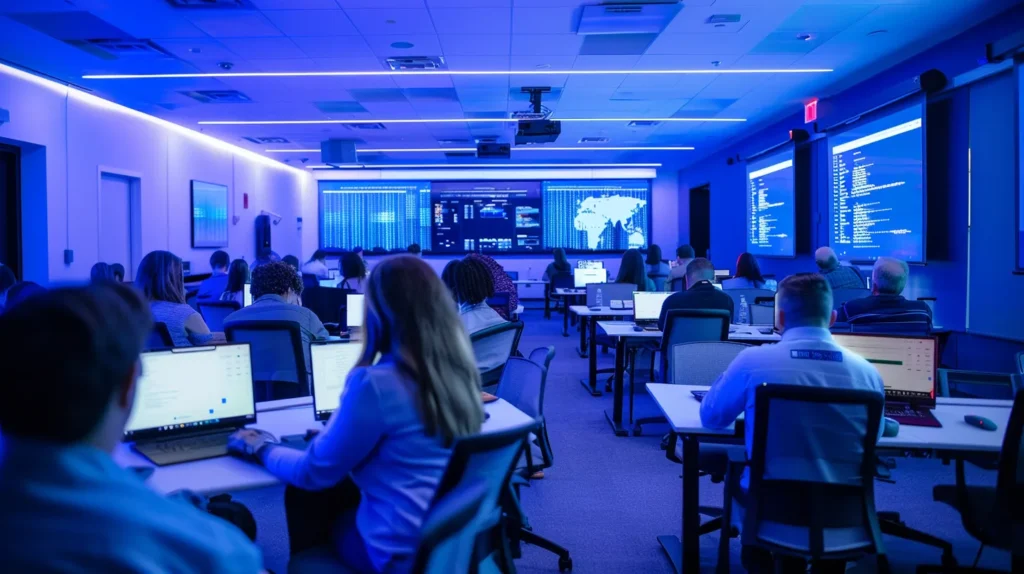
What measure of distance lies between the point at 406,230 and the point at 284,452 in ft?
44.9

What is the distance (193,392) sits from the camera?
2449mm

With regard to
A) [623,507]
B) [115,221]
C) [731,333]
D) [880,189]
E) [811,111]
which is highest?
[811,111]

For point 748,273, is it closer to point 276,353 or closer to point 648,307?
point 648,307

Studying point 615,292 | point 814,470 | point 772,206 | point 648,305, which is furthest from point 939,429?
point 772,206

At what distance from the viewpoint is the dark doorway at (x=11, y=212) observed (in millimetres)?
7324

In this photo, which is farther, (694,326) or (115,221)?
(115,221)

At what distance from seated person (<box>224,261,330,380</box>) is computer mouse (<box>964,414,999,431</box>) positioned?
3.02 meters

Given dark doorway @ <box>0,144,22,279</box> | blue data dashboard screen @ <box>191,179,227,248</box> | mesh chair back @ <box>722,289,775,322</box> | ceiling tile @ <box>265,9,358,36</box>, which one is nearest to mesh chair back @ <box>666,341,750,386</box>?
mesh chair back @ <box>722,289,775,322</box>

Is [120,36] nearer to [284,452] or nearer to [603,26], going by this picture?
[603,26]

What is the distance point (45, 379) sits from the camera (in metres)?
0.87

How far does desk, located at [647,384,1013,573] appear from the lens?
259cm

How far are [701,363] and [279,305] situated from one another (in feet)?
7.36

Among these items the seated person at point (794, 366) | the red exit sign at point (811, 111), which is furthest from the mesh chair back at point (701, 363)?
the red exit sign at point (811, 111)

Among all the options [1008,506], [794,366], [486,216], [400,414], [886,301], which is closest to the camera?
[400,414]
